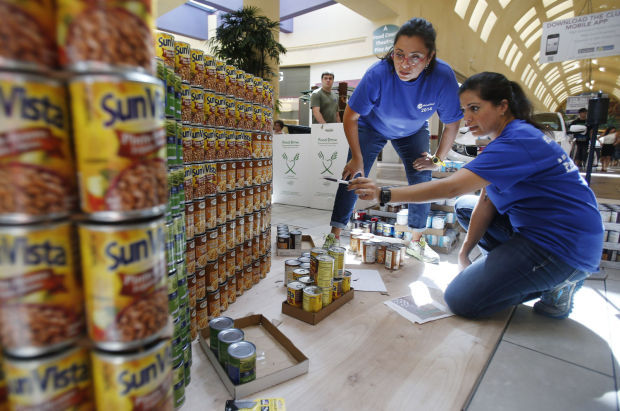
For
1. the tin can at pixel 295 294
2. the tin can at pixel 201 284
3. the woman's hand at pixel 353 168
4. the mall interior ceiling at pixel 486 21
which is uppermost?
the mall interior ceiling at pixel 486 21

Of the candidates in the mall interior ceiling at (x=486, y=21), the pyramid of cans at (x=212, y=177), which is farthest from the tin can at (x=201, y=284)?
the mall interior ceiling at (x=486, y=21)

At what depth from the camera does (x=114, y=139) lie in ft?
1.55

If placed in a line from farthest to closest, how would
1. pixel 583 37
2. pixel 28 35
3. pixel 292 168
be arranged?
pixel 583 37 < pixel 292 168 < pixel 28 35

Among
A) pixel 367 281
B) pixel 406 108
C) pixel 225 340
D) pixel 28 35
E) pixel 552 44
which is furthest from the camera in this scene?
pixel 552 44

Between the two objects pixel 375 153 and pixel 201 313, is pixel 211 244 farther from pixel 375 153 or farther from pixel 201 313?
pixel 375 153

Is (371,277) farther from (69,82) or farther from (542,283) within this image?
(69,82)

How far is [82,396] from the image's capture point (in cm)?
51

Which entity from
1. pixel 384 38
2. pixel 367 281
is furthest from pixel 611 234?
pixel 384 38

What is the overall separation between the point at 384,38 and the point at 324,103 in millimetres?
3697

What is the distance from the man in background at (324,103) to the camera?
4.72m

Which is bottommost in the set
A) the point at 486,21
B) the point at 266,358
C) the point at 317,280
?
the point at 266,358

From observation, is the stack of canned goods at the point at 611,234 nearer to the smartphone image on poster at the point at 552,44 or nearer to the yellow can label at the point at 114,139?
the yellow can label at the point at 114,139

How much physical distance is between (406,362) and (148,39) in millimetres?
1360

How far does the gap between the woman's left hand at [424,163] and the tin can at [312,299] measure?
137 centimetres
